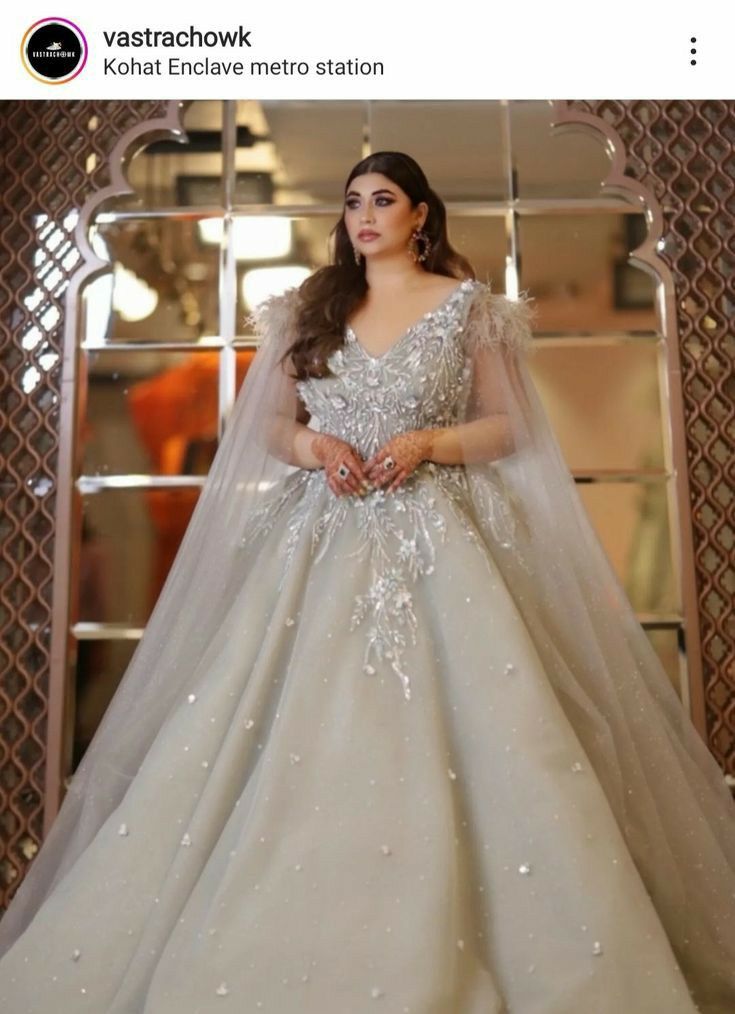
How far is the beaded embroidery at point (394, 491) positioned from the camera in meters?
1.64

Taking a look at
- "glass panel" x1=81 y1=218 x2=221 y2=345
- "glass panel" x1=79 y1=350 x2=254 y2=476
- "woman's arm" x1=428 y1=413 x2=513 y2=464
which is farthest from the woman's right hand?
"glass panel" x1=81 y1=218 x2=221 y2=345

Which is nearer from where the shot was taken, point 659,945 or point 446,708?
point 659,945

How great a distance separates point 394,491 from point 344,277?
1.82 ft

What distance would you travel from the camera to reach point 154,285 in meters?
2.65

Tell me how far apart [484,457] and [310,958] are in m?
0.93

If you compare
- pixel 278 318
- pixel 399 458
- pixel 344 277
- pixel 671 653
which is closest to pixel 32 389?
pixel 278 318

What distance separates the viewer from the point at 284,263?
8.64ft

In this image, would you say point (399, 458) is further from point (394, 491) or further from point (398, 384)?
point (398, 384)

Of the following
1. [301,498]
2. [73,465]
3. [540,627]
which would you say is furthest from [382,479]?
[73,465]

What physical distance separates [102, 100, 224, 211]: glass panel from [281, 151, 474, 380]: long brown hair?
2.32ft
